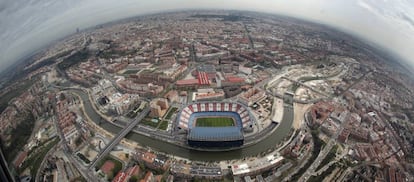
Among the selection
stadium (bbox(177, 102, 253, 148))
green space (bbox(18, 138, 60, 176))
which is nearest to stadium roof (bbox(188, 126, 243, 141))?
stadium (bbox(177, 102, 253, 148))

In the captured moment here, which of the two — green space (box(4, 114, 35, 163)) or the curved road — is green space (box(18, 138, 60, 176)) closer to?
green space (box(4, 114, 35, 163))

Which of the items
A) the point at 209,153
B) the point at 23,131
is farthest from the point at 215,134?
the point at 23,131

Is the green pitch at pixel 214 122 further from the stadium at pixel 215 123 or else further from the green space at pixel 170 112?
the green space at pixel 170 112

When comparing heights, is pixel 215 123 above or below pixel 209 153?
above

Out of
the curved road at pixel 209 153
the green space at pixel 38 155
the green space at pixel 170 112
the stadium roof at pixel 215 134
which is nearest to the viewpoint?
the green space at pixel 38 155

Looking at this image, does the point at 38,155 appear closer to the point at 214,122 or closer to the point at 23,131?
the point at 23,131

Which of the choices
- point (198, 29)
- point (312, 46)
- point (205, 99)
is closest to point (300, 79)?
point (205, 99)

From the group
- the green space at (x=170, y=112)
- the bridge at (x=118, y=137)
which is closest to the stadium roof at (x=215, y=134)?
the green space at (x=170, y=112)

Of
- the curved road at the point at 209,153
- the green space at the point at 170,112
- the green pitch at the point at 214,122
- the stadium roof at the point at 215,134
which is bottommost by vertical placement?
the curved road at the point at 209,153

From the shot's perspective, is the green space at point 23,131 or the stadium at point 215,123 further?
the stadium at point 215,123
